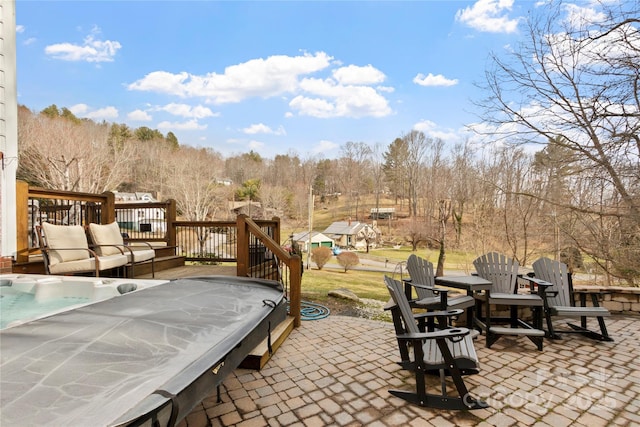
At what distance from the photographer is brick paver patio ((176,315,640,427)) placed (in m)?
2.27

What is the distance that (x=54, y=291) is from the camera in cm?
380

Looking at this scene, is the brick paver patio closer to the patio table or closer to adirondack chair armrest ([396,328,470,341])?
the patio table

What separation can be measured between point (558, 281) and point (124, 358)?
4.97 m

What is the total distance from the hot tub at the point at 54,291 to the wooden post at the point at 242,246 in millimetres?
1095

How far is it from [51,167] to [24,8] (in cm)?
1785

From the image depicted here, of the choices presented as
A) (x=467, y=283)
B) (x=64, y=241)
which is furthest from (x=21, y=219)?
(x=467, y=283)

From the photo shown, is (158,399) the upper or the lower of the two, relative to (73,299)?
upper

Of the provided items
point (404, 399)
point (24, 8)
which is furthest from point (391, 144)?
point (404, 399)

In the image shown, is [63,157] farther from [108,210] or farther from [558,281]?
[558,281]

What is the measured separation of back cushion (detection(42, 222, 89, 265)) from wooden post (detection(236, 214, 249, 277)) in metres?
2.06

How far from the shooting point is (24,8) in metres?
6.05

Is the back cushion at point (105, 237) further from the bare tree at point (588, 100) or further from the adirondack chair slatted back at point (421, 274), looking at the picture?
the bare tree at point (588, 100)

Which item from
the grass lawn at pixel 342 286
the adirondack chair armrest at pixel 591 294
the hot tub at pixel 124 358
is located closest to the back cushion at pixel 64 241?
the hot tub at pixel 124 358

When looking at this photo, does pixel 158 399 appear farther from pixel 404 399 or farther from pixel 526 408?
pixel 526 408
